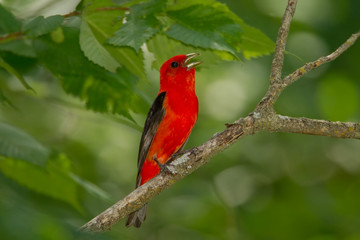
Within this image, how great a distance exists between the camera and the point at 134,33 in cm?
257

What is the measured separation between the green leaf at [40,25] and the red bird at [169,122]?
1705 mm

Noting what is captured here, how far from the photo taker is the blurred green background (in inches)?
199

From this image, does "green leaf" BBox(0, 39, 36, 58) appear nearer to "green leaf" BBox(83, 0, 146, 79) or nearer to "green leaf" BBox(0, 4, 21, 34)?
"green leaf" BBox(0, 4, 21, 34)

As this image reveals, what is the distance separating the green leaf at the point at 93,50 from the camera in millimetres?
2609

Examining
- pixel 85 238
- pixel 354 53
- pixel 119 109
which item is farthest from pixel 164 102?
pixel 85 238

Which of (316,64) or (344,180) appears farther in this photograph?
(344,180)

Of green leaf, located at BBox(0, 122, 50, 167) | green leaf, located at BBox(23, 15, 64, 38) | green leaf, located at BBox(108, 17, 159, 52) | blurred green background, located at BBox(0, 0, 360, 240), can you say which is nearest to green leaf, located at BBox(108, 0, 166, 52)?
green leaf, located at BBox(108, 17, 159, 52)

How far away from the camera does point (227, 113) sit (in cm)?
630

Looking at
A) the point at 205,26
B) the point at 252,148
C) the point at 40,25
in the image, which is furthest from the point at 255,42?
the point at 252,148

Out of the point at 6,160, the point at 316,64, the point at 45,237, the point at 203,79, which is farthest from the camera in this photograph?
the point at 203,79

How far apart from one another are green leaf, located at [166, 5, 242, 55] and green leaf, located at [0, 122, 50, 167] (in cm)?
101

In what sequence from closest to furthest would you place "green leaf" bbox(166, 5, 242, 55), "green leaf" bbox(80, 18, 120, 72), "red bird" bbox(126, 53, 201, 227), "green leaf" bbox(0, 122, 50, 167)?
1. "green leaf" bbox(0, 122, 50, 167)
2. "green leaf" bbox(80, 18, 120, 72)
3. "green leaf" bbox(166, 5, 242, 55)
4. "red bird" bbox(126, 53, 201, 227)

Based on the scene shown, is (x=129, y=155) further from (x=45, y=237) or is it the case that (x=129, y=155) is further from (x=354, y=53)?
(x=45, y=237)

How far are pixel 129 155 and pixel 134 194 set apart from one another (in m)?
5.12
